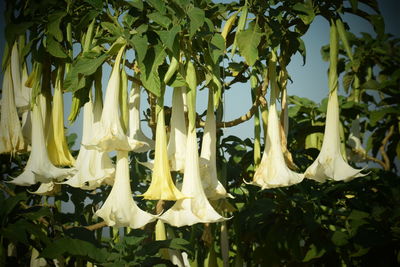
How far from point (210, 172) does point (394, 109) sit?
1875 mm

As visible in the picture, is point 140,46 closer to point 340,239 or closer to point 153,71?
point 153,71

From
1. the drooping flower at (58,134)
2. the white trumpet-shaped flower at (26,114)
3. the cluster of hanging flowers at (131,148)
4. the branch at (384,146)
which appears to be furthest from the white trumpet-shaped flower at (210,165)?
the branch at (384,146)

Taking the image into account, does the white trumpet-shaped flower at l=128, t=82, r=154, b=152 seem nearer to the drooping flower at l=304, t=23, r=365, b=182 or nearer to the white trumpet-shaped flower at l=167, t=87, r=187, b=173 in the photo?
the white trumpet-shaped flower at l=167, t=87, r=187, b=173

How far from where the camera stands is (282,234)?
1.77 metres

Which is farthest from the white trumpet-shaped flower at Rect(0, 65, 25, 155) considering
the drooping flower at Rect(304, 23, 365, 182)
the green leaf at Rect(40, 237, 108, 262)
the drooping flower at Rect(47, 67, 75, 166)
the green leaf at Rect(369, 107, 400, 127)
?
the green leaf at Rect(369, 107, 400, 127)

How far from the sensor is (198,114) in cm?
182

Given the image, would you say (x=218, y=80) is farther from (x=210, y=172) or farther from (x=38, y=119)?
(x=38, y=119)

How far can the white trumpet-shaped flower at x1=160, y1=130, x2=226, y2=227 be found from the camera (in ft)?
3.91

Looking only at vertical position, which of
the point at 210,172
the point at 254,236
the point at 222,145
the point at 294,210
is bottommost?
the point at 254,236

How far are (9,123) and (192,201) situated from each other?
72cm

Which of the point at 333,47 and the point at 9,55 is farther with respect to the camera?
the point at 9,55

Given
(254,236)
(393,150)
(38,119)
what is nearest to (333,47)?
(38,119)

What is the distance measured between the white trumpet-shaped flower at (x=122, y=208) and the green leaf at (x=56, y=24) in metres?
0.44

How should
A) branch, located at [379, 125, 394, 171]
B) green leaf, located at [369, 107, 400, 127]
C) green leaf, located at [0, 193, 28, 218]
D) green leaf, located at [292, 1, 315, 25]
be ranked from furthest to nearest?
1. branch, located at [379, 125, 394, 171]
2. green leaf, located at [369, 107, 400, 127]
3. green leaf, located at [0, 193, 28, 218]
4. green leaf, located at [292, 1, 315, 25]
